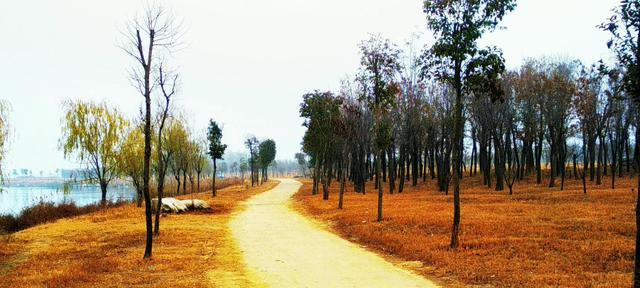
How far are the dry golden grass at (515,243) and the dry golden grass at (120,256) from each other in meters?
5.24

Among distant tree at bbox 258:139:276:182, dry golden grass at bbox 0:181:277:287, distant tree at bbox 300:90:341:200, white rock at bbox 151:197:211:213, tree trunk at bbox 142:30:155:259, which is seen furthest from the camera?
distant tree at bbox 258:139:276:182

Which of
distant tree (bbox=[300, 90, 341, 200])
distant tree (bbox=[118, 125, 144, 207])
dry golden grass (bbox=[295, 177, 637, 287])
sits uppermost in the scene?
distant tree (bbox=[300, 90, 341, 200])

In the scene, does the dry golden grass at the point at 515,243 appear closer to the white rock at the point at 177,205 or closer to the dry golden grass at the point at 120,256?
the dry golden grass at the point at 120,256

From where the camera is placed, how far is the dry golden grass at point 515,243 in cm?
1066

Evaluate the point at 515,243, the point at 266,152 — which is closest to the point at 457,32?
the point at 515,243

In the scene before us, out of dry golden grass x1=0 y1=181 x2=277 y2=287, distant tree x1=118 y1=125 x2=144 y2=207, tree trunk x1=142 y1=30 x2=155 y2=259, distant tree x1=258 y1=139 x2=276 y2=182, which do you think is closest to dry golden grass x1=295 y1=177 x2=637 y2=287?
dry golden grass x1=0 y1=181 x2=277 y2=287

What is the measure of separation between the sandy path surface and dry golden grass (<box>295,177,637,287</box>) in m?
1.04

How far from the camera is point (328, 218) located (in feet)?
85.8

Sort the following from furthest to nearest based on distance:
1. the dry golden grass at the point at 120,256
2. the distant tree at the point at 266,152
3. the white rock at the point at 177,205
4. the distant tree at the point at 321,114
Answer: the distant tree at the point at 266,152 < the distant tree at the point at 321,114 < the white rock at the point at 177,205 < the dry golden grass at the point at 120,256

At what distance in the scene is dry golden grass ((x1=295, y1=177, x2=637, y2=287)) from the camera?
10.7 meters

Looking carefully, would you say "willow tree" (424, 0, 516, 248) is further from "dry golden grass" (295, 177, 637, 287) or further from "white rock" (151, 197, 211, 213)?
"white rock" (151, 197, 211, 213)

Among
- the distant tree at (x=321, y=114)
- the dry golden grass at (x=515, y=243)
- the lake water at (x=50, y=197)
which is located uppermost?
the distant tree at (x=321, y=114)

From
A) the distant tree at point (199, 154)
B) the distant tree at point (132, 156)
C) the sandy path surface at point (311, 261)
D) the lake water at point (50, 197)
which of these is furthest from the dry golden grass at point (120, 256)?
the distant tree at point (199, 154)

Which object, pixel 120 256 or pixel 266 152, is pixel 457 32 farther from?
pixel 266 152
